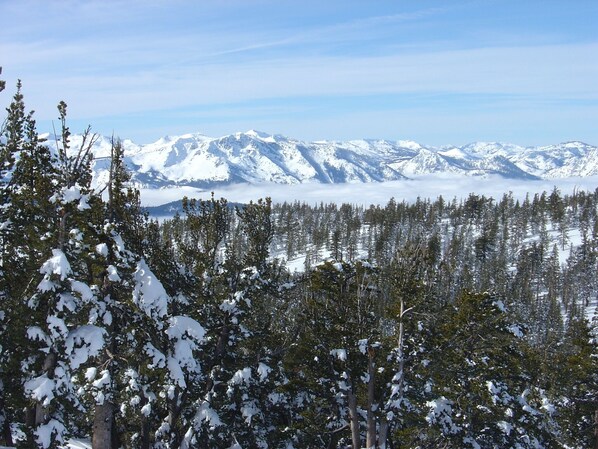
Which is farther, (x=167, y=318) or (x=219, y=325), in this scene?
(x=219, y=325)

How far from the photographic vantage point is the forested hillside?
1327cm

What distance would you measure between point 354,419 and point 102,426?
8246 mm

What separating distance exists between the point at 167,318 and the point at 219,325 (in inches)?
115

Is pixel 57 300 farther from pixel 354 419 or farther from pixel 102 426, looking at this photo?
pixel 354 419

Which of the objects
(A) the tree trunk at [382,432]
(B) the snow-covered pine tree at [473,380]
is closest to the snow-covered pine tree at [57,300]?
(A) the tree trunk at [382,432]

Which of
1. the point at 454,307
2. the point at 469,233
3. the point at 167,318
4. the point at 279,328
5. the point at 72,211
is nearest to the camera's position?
the point at 72,211

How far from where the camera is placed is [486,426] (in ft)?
65.3

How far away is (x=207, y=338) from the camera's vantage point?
1636cm

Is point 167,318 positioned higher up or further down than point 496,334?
→ higher up

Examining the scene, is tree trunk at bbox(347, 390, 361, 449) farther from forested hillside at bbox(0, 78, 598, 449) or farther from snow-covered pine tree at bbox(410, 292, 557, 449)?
snow-covered pine tree at bbox(410, 292, 557, 449)

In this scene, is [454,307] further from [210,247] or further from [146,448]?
[146,448]

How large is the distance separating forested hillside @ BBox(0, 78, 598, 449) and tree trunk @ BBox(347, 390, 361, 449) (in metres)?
0.06

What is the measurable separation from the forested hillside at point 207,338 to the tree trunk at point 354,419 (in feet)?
0.18

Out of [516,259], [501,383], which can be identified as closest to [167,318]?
[501,383]
